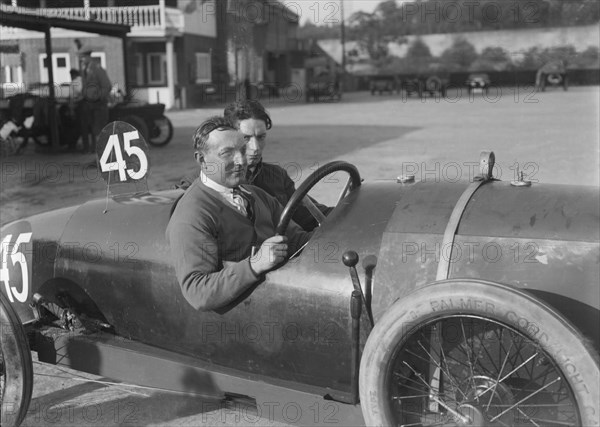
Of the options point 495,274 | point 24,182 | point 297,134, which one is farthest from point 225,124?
point 297,134

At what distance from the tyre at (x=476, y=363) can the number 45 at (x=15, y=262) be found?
1.96m

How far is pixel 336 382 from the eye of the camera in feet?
8.22

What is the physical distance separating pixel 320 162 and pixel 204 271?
879 centimetres

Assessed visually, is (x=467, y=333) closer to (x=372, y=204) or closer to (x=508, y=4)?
(x=372, y=204)

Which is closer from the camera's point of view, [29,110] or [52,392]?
[52,392]

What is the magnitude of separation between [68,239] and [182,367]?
3.02 ft

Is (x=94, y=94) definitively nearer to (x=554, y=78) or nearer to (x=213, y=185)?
(x=213, y=185)

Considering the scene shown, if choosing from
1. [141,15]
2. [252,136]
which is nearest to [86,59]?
[252,136]

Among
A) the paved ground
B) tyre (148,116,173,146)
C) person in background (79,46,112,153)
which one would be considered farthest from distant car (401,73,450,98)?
person in background (79,46,112,153)

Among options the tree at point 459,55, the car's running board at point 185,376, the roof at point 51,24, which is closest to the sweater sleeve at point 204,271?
the car's running board at point 185,376

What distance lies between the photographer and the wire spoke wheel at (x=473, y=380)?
2162 mm

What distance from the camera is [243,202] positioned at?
2840 millimetres

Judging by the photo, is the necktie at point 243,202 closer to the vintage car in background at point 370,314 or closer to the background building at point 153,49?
the vintage car in background at point 370,314

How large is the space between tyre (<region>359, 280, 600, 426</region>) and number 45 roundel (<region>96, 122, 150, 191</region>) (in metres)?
1.82
